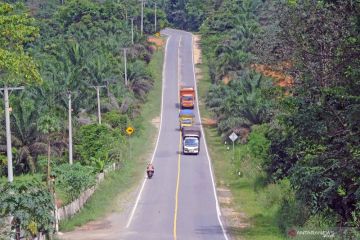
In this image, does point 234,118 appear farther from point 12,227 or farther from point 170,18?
point 170,18

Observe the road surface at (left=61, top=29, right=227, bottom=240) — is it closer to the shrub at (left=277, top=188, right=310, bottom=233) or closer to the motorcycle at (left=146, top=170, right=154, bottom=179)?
the motorcycle at (left=146, top=170, right=154, bottom=179)

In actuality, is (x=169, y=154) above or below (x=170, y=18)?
below

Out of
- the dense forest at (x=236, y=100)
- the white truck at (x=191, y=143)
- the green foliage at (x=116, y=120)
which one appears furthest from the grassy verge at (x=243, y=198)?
the green foliage at (x=116, y=120)

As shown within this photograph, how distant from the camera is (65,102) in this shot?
2370 inches

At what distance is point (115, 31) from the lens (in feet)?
366

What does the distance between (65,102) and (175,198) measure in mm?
19746

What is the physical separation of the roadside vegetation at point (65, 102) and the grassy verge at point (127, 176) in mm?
223

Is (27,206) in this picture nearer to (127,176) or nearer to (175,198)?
(175,198)

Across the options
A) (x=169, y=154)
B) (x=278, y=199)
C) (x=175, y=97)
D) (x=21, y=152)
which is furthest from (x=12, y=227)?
(x=175, y=97)

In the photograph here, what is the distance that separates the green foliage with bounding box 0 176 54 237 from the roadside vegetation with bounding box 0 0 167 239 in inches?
1.3

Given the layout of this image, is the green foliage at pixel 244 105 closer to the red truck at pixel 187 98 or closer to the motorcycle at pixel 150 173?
the red truck at pixel 187 98

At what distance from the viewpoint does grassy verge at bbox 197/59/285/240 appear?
32.8m

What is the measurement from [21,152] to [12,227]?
1133 inches

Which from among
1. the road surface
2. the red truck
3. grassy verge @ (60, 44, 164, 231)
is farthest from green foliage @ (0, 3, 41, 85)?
the red truck
